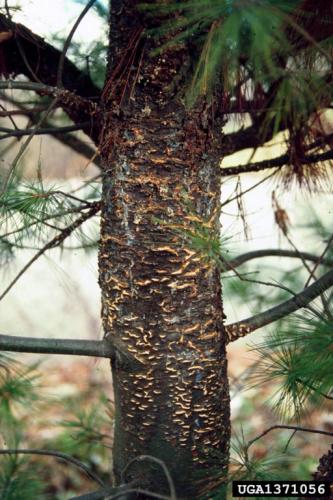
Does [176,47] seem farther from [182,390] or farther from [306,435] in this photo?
[306,435]

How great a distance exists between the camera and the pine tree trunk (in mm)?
819

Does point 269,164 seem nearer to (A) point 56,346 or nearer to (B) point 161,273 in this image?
(B) point 161,273

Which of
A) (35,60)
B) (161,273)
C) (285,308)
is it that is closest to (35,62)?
(35,60)

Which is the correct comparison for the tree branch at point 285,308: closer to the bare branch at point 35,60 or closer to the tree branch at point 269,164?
the tree branch at point 269,164

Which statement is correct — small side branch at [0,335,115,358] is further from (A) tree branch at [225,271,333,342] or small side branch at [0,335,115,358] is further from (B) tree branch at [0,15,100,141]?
(B) tree branch at [0,15,100,141]

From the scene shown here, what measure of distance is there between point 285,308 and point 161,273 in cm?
19

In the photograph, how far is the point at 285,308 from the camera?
900mm

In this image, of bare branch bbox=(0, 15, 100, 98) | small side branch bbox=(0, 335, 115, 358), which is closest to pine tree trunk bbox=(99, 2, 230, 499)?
small side branch bbox=(0, 335, 115, 358)

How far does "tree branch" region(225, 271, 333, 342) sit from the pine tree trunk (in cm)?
4

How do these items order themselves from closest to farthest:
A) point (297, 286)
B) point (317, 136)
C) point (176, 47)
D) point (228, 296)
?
point (176, 47) < point (317, 136) < point (228, 296) < point (297, 286)

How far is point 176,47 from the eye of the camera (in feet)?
2.57

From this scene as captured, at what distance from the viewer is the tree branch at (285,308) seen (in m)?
0.87

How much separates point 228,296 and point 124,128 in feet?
1.90

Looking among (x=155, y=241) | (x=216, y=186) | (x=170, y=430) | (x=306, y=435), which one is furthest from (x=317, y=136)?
(x=306, y=435)
